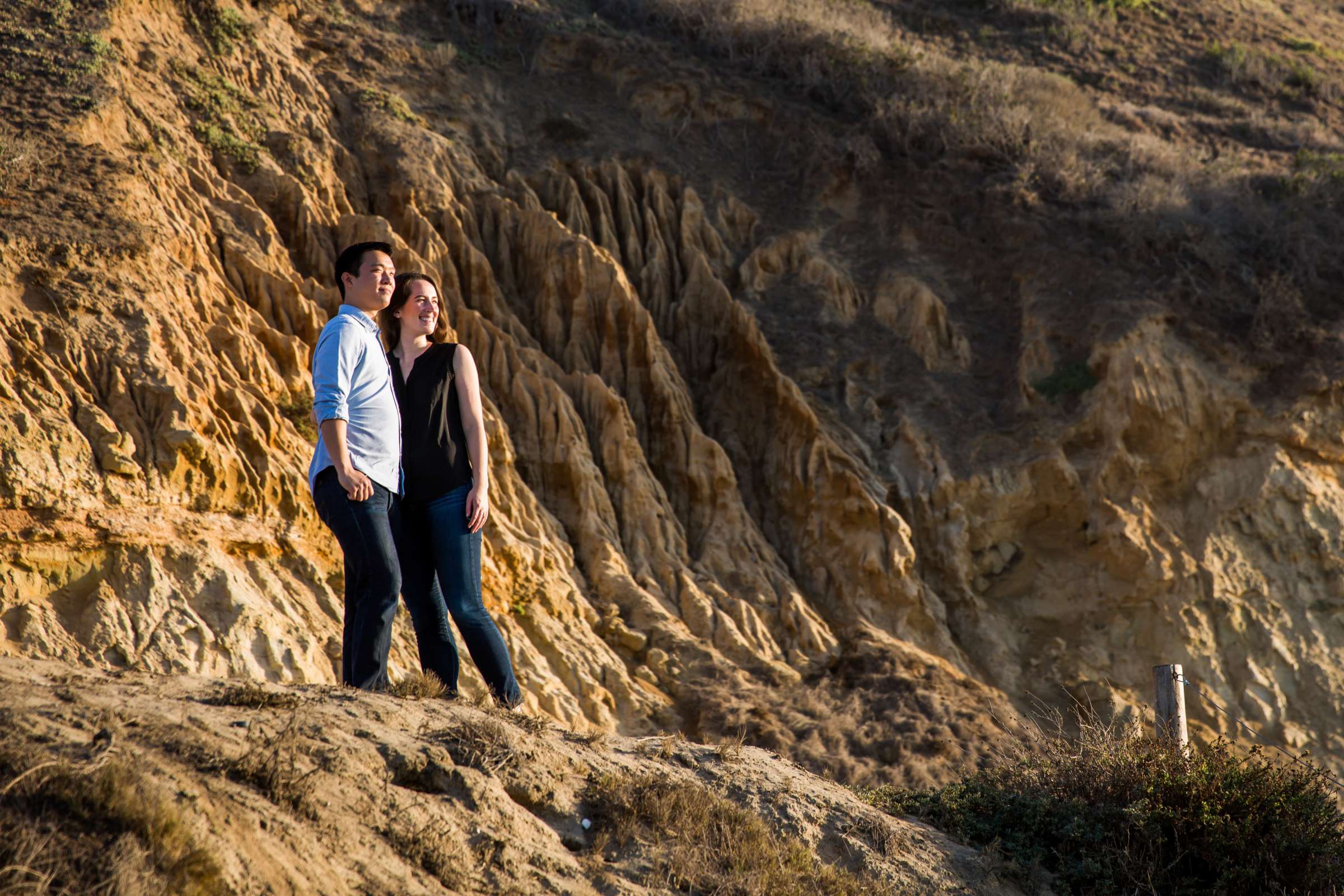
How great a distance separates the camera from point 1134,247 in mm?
17938

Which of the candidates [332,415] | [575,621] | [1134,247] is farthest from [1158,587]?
[332,415]

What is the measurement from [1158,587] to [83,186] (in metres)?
14.0

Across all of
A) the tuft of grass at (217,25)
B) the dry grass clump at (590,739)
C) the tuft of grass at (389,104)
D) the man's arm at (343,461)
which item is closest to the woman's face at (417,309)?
the man's arm at (343,461)

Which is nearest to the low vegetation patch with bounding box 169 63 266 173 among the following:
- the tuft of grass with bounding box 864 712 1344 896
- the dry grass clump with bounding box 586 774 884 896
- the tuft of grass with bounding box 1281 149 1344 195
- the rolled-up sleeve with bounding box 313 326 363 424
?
the rolled-up sleeve with bounding box 313 326 363 424

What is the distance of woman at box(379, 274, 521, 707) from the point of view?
5.35m

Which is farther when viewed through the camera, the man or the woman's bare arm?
the woman's bare arm

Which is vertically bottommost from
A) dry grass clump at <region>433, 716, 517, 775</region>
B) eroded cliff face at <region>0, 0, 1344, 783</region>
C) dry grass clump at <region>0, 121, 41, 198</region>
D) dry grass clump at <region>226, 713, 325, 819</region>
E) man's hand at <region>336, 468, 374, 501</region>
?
eroded cliff face at <region>0, 0, 1344, 783</region>

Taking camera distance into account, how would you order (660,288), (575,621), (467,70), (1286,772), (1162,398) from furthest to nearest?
1. (467,70)
2. (660,288)
3. (1162,398)
4. (575,621)
5. (1286,772)

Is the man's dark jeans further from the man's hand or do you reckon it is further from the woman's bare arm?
the woman's bare arm

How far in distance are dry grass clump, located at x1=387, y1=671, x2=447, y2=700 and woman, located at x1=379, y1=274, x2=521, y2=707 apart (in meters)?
0.05

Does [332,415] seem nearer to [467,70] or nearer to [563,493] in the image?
[563,493]

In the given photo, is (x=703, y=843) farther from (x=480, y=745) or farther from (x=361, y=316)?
(x=361, y=316)

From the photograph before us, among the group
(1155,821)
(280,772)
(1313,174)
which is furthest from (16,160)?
(1313,174)

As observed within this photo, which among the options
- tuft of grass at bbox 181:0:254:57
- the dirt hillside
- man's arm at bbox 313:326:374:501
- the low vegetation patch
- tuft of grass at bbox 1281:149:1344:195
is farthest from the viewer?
tuft of grass at bbox 1281:149:1344:195
